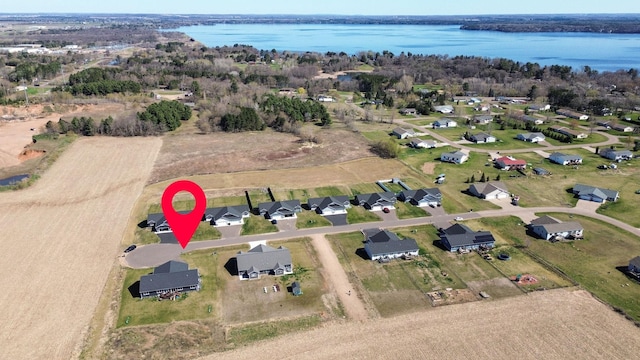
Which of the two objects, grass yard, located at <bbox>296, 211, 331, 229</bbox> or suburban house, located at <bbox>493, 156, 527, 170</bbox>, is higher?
suburban house, located at <bbox>493, 156, 527, 170</bbox>

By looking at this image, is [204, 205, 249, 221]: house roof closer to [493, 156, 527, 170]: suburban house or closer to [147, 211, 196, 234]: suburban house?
[147, 211, 196, 234]: suburban house

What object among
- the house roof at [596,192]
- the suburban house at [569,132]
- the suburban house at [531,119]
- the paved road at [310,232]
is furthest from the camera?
the suburban house at [531,119]

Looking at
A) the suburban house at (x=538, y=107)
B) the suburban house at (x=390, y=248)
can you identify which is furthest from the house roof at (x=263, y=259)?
the suburban house at (x=538, y=107)

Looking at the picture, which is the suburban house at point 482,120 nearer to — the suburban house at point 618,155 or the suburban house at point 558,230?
the suburban house at point 618,155

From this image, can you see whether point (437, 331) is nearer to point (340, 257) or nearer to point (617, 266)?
point (340, 257)

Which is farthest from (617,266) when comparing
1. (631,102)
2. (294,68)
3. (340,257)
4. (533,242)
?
(294,68)

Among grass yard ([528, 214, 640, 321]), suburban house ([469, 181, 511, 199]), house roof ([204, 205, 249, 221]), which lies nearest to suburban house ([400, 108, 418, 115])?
suburban house ([469, 181, 511, 199])
